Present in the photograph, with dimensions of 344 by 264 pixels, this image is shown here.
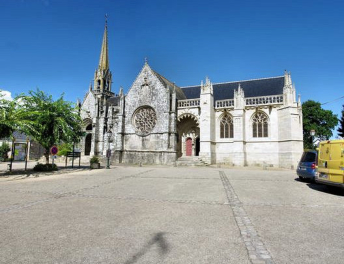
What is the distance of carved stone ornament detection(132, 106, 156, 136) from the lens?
26.6 metres

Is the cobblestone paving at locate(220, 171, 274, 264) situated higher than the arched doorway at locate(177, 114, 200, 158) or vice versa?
the arched doorway at locate(177, 114, 200, 158)

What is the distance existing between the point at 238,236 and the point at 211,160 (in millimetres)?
19823

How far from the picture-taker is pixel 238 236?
3762 millimetres

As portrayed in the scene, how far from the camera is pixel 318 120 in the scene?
34.7 metres

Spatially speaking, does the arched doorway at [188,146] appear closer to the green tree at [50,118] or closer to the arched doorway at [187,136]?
the arched doorway at [187,136]

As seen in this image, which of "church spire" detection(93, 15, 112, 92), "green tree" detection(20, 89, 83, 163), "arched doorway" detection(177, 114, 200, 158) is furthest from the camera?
"church spire" detection(93, 15, 112, 92)

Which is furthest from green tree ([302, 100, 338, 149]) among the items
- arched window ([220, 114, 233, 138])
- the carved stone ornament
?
the carved stone ornament

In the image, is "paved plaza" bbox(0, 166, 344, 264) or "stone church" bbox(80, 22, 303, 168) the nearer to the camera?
"paved plaza" bbox(0, 166, 344, 264)

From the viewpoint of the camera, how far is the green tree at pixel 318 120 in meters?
33.9

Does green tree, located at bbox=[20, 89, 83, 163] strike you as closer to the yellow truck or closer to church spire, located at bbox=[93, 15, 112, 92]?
the yellow truck

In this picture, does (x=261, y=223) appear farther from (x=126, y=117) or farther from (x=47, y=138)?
(x=126, y=117)

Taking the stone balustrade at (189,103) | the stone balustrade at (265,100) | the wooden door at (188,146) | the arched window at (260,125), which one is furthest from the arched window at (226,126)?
the wooden door at (188,146)

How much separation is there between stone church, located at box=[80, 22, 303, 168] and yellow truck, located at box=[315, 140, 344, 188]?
44.0 ft

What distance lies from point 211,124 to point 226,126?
6.97 ft
